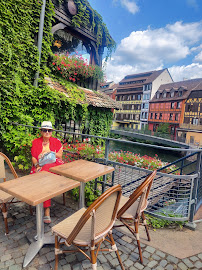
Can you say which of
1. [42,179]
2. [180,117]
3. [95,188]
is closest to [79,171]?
[42,179]

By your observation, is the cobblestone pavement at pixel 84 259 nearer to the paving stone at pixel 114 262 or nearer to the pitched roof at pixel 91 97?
the paving stone at pixel 114 262

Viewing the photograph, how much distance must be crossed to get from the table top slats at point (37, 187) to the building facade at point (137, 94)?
44.2 meters

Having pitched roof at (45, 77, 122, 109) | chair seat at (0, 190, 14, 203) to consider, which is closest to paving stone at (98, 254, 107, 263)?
chair seat at (0, 190, 14, 203)

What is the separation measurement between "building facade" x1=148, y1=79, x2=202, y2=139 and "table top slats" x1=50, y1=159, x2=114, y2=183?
35.4m

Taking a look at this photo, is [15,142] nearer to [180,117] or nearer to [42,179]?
[42,179]

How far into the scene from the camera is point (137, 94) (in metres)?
47.9

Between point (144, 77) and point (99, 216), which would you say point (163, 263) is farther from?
point (144, 77)

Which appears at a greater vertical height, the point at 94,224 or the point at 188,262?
the point at 94,224

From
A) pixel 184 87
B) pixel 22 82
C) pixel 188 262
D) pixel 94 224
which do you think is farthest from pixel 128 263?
pixel 184 87

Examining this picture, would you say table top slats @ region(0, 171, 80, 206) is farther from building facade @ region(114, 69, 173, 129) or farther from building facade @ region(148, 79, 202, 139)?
building facade @ region(114, 69, 173, 129)

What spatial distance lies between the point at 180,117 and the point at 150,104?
361 inches

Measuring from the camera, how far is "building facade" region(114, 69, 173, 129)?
44.3 m

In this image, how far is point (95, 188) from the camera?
3.56m

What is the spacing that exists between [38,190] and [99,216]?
2.64 ft
